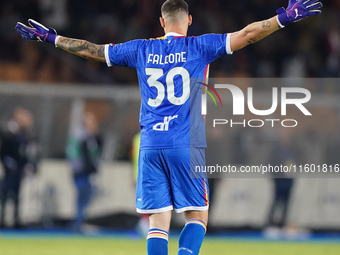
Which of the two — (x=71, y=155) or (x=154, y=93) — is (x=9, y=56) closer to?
(x=71, y=155)

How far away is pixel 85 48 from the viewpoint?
16.4 ft

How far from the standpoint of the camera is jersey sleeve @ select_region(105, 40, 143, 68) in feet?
16.0

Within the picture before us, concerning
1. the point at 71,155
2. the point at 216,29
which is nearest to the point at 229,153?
the point at 71,155

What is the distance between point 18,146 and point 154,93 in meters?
8.19

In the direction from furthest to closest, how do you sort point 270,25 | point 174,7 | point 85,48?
point 85,48
point 174,7
point 270,25

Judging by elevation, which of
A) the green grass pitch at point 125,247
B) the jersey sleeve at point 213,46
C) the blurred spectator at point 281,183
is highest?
the jersey sleeve at point 213,46

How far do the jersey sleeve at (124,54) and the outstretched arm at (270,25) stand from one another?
0.85 meters

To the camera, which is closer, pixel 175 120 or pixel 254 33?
pixel 254 33

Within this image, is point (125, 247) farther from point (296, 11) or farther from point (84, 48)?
point (296, 11)

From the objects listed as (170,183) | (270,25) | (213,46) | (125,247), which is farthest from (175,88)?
(125,247)

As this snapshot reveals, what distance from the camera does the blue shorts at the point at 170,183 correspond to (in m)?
4.64

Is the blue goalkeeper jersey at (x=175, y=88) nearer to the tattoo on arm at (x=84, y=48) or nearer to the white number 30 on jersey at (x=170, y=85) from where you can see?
the white number 30 on jersey at (x=170, y=85)

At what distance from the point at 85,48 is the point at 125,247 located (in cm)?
549

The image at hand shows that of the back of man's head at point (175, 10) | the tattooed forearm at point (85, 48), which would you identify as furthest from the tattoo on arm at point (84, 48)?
the back of man's head at point (175, 10)
